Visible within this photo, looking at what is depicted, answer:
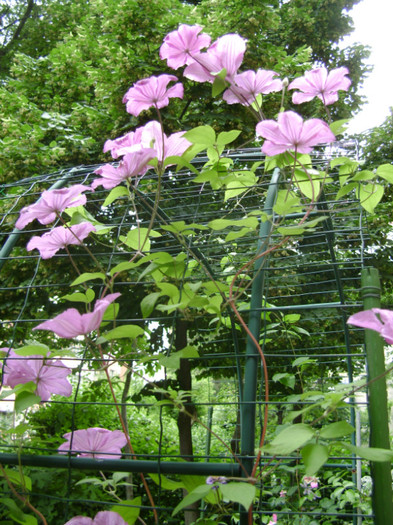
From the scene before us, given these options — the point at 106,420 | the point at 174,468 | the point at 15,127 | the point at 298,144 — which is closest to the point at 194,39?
the point at 298,144

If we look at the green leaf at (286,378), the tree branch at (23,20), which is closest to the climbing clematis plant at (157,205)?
the green leaf at (286,378)

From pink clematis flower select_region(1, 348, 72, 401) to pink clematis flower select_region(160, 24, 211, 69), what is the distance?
56cm

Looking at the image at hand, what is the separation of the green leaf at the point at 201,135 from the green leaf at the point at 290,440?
466 millimetres

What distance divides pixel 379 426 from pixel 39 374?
1.76 ft

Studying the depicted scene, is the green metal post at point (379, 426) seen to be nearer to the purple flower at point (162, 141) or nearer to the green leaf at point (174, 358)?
the green leaf at point (174, 358)

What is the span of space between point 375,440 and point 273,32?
480 centimetres

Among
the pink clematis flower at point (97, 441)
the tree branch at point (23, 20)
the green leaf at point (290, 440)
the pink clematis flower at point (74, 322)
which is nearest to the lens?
the green leaf at point (290, 440)

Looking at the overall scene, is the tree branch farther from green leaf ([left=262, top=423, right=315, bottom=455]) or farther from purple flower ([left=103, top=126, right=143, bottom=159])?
green leaf ([left=262, top=423, right=315, bottom=455])

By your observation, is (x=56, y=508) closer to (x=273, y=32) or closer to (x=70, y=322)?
(x=70, y=322)

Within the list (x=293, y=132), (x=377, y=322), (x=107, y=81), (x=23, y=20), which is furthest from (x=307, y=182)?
(x=23, y=20)

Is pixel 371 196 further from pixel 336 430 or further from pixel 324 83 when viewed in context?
pixel 336 430

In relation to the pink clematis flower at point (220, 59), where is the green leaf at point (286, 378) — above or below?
below

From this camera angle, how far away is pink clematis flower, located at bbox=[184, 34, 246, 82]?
2.42 feet

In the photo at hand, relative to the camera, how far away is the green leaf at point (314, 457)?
1.62 feet
